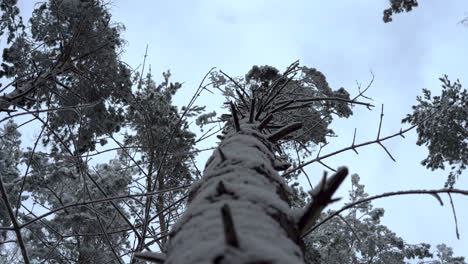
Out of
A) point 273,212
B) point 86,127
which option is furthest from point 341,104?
point 273,212

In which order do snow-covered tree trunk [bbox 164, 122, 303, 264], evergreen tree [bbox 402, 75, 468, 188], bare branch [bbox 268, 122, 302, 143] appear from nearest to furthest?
1. snow-covered tree trunk [bbox 164, 122, 303, 264]
2. bare branch [bbox 268, 122, 302, 143]
3. evergreen tree [bbox 402, 75, 468, 188]

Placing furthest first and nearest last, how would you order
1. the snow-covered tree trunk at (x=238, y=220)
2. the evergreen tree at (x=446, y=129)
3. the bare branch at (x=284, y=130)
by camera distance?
the evergreen tree at (x=446, y=129) → the bare branch at (x=284, y=130) → the snow-covered tree trunk at (x=238, y=220)

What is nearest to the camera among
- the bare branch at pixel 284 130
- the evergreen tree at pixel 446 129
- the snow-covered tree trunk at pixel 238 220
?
the snow-covered tree trunk at pixel 238 220

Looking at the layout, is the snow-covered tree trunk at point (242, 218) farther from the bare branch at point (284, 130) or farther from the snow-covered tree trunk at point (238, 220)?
the bare branch at point (284, 130)

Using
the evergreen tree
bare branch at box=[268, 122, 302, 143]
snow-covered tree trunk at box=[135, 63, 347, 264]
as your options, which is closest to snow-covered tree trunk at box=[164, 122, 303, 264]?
snow-covered tree trunk at box=[135, 63, 347, 264]

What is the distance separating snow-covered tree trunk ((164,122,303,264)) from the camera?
777mm

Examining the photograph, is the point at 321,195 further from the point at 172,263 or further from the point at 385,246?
the point at 385,246

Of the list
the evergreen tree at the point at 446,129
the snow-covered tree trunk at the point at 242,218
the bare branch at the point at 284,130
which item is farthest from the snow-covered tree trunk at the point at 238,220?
the evergreen tree at the point at 446,129

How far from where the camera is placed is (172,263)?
0.88 m

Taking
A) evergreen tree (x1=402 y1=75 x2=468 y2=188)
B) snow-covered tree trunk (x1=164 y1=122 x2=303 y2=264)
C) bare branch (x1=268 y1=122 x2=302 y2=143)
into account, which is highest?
evergreen tree (x1=402 y1=75 x2=468 y2=188)

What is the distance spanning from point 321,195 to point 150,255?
0.67 meters

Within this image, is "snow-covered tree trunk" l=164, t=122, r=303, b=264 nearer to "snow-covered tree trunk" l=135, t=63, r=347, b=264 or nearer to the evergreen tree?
"snow-covered tree trunk" l=135, t=63, r=347, b=264

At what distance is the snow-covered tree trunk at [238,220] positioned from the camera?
777 millimetres

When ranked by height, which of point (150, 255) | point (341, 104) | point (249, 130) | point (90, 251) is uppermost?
point (341, 104)
